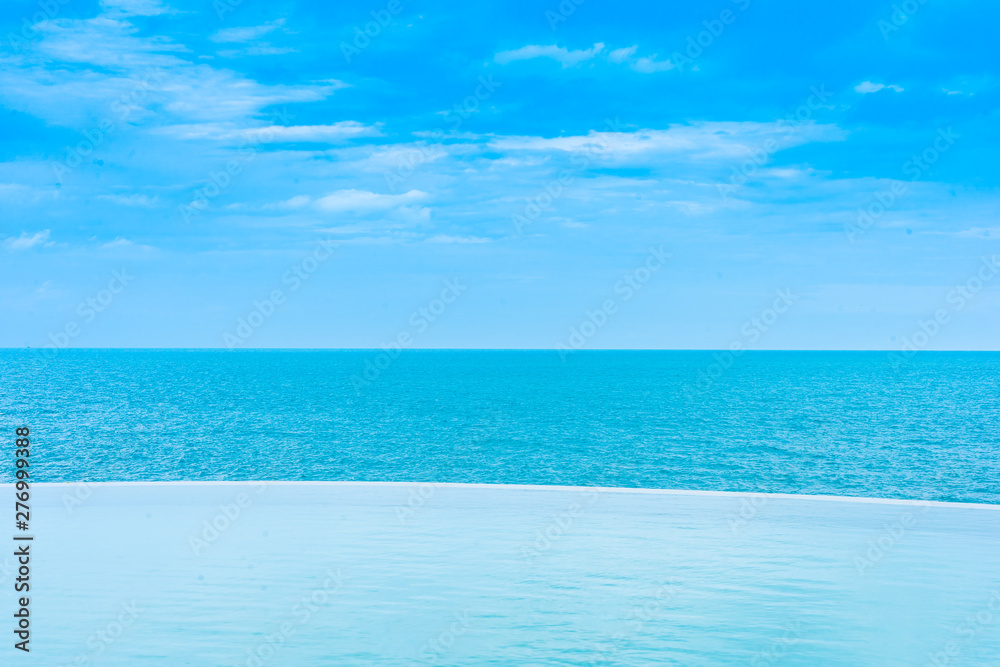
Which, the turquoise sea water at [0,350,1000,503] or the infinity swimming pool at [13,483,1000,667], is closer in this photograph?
the infinity swimming pool at [13,483,1000,667]

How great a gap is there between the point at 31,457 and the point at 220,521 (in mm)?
17804

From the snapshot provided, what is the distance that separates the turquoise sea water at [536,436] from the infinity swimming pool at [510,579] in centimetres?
1173

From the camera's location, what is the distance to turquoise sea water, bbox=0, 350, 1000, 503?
71.3ft

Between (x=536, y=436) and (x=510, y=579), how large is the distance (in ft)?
78.7

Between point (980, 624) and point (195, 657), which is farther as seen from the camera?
point (980, 624)

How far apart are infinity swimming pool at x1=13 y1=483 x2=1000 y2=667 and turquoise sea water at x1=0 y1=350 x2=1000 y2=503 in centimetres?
1173

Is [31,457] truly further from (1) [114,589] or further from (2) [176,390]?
(2) [176,390]

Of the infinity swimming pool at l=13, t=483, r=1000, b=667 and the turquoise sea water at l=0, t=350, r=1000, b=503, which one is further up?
the turquoise sea water at l=0, t=350, r=1000, b=503

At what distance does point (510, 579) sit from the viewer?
621 cm

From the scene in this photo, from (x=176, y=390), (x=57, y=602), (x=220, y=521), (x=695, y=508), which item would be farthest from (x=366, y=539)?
(x=176, y=390)

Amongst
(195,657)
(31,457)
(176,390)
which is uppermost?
(176,390)

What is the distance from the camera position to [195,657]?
181 inches

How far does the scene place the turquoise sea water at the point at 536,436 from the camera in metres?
21.7

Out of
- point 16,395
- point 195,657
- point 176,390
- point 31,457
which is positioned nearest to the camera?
point 195,657
